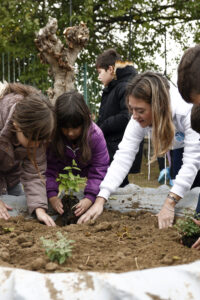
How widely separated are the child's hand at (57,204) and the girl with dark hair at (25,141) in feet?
0.33

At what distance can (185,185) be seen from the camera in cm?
279

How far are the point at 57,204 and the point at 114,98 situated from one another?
162 cm

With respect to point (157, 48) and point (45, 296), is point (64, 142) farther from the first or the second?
point (157, 48)

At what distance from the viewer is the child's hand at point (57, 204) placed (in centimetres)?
318

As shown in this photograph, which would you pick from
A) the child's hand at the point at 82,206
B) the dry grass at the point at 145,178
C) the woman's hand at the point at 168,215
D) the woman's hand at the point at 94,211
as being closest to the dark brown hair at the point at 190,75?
the woman's hand at the point at 168,215

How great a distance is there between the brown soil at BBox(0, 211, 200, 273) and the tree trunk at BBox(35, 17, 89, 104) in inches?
144

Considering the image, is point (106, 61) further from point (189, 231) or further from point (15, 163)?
point (189, 231)

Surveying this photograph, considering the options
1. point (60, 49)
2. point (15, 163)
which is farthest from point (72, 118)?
point (60, 49)

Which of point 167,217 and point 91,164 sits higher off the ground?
point 91,164

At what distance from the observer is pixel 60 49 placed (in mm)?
6121

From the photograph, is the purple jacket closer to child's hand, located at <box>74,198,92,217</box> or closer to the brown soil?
child's hand, located at <box>74,198,92,217</box>

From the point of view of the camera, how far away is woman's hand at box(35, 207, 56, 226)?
295 cm

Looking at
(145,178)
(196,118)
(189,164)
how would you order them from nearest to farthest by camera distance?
(196,118)
(189,164)
(145,178)

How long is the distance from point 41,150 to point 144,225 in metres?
1.03
